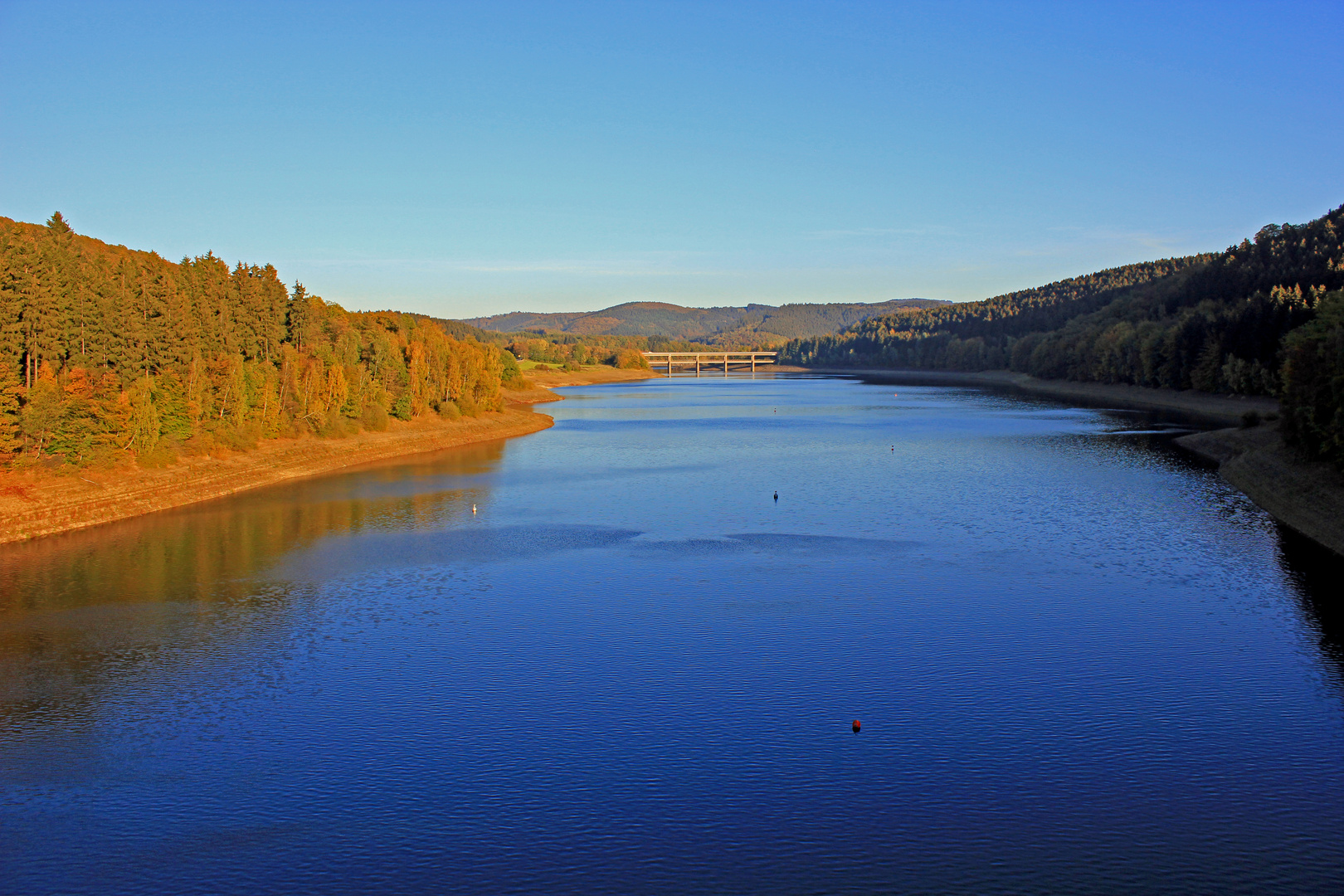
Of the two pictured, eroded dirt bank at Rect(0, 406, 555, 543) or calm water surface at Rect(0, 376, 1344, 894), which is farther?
eroded dirt bank at Rect(0, 406, 555, 543)

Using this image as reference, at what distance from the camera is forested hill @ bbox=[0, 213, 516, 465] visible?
148 ft

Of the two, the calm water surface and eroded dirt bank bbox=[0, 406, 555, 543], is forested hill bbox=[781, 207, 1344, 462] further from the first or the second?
eroded dirt bank bbox=[0, 406, 555, 543]

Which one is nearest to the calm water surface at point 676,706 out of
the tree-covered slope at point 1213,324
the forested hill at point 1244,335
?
the forested hill at point 1244,335

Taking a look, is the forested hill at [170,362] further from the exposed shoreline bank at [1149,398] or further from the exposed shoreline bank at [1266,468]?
the exposed shoreline bank at [1149,398]

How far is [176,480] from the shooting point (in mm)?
48875

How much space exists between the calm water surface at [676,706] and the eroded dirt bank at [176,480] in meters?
3.73

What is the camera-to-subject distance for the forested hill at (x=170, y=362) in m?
45.0

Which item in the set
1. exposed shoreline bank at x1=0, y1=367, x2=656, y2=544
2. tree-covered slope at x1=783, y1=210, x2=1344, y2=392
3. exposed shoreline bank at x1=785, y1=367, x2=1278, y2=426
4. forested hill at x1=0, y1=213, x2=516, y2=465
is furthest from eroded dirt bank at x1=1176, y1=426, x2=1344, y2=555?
forested hill at x1=0, y1=213, x2=516, y2=465

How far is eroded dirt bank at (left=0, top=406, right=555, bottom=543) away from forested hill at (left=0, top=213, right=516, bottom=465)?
1.23 m

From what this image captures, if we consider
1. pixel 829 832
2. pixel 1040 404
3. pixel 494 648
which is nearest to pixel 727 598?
pixel 494 648

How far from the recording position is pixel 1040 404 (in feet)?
386

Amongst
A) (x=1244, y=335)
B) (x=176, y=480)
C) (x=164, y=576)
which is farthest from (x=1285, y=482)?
(x=176, y=480)

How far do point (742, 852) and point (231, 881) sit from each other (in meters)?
7.16

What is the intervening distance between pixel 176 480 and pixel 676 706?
38.2m
